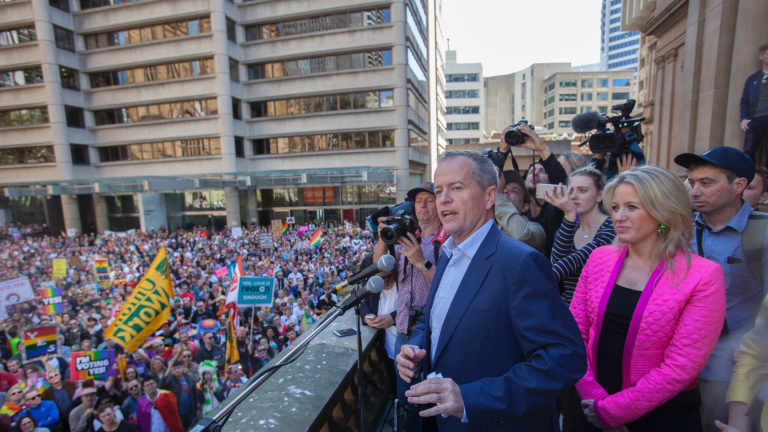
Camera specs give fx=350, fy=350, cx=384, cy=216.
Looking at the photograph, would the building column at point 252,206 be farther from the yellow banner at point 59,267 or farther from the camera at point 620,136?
the camera at point 620,136

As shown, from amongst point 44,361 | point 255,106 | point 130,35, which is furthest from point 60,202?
point 44,361

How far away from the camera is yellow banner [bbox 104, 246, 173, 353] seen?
620cm

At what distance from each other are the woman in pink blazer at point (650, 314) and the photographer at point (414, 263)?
3.67 ft

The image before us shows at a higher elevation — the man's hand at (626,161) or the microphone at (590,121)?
the microphone at (590,121)

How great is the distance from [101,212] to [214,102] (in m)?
14.7

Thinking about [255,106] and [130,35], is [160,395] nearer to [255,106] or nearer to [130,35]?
[255,106]

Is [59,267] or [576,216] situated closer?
[576,216]

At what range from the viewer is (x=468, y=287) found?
59.1 inches

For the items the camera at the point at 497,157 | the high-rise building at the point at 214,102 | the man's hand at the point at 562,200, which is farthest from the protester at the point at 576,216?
the high-rise building at the point at 214,102

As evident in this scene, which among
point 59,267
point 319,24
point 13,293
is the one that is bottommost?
point 59,267

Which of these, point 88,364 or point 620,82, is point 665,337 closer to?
point 88,364

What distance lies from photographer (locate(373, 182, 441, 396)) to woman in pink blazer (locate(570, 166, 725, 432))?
1119 mm

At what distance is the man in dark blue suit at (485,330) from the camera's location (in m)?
1.27

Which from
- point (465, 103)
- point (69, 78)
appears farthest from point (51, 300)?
point (465, 103)
